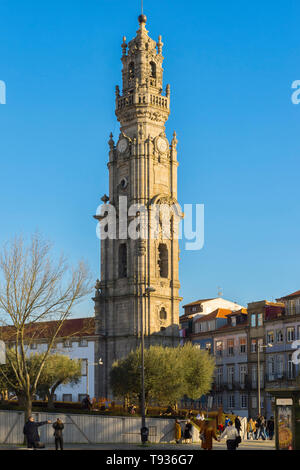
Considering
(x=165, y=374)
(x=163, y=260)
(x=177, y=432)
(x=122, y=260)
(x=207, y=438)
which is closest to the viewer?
(x=207, y=438)

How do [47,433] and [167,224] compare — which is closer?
[47,433]

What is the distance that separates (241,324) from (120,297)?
53.9 feet

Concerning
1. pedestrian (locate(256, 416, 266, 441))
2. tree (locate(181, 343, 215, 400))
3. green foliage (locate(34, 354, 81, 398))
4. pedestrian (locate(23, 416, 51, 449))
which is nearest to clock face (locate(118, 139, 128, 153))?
green foliage (locate(34, 354, 81, 398))

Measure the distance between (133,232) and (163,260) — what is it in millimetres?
4866

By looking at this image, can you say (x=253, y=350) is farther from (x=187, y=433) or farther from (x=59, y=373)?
(x=187, y=433)

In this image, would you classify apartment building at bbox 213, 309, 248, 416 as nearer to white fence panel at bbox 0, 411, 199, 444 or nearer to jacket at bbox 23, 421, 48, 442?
white fence panel at bbox 0, 411, 199, 444

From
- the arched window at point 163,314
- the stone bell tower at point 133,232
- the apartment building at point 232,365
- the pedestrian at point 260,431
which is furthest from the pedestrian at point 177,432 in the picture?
the apartment building at point 232,365

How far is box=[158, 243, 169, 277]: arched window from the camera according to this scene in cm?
9225

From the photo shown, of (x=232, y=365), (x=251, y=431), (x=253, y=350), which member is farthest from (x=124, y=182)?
(x=251, y=431)

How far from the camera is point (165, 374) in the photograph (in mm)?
70688
